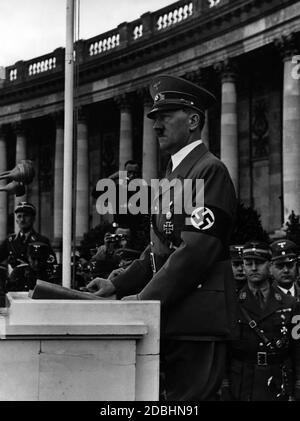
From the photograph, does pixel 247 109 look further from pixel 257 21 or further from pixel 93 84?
pixel 93 84

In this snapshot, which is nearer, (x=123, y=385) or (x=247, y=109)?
(x=123, y=385)

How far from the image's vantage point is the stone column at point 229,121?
38.9 m

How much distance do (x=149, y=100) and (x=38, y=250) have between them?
3516 cm

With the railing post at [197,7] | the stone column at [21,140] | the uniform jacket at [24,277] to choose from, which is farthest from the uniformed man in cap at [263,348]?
the stone column at [21,140]

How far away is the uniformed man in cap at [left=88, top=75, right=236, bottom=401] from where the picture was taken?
4.38 metres

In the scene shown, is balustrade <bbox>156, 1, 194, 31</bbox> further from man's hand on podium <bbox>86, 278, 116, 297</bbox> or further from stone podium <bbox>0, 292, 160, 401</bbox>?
stone podium <bbox>0, 292, 160, 401</bbox>

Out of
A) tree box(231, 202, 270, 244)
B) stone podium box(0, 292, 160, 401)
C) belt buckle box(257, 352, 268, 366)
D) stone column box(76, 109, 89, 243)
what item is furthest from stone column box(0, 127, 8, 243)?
stone podium box(0, 292, 160, 401)

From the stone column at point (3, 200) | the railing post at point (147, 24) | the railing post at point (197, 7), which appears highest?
the railing post at point (147, 24)

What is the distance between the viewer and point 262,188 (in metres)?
40.9

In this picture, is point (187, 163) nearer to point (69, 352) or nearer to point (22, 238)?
point (69, 352)

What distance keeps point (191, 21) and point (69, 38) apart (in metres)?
27.8

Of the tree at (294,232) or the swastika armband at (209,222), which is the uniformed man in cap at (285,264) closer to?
the swastika armband at (209,222)

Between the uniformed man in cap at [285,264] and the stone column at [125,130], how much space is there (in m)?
37.8

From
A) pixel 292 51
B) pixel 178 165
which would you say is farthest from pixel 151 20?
pixel 178 165
